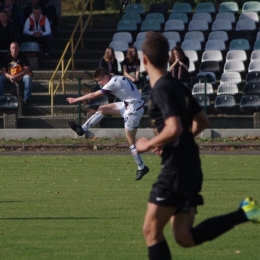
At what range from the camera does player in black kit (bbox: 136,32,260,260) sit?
18.8 feet

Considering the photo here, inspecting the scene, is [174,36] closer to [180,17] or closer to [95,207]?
[180,17]

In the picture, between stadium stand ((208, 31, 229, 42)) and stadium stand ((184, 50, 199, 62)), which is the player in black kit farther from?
stadium stand ((208, 31, 229, 42))

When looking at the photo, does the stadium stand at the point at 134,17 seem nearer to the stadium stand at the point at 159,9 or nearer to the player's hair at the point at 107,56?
the stadium stand at the point at 159,9

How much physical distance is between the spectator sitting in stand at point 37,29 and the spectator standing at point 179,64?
18.0ft

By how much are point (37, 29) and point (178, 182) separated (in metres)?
19.8

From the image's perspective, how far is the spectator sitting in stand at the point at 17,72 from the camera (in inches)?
851

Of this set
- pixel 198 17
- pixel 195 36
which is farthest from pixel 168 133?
pixel 198 17

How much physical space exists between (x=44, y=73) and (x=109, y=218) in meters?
15.4

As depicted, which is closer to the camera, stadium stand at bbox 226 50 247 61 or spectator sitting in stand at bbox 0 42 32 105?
spectator sitting in stand at bbox 0 42 32 105

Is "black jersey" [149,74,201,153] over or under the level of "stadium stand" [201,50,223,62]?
over

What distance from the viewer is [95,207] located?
10461 millimetres

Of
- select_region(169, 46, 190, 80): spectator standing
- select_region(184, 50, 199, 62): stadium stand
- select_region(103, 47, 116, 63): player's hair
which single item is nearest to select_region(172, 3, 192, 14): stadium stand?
select_region(184, 50, 199, 62): stadium stand

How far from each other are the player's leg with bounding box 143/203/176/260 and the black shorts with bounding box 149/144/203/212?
5 centimetres

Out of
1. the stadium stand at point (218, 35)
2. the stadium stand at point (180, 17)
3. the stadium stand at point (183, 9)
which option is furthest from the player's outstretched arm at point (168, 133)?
the stadium stand at point (183, 9)
